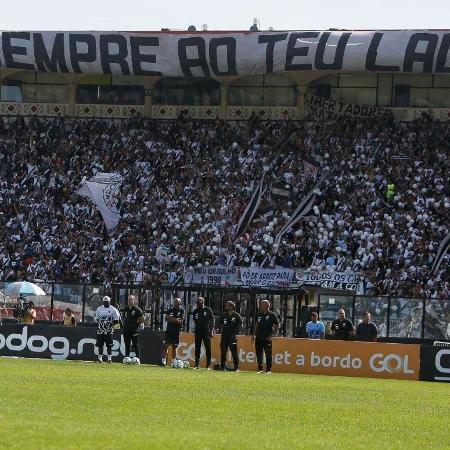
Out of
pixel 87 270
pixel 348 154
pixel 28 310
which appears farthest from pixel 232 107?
pixel 28 310

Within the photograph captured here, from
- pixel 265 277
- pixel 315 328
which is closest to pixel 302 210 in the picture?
pixel 265 277

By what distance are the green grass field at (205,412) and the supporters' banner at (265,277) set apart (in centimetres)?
1971

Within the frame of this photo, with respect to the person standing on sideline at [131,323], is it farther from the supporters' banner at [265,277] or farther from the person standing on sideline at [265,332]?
the supporters' banner at [265,277]

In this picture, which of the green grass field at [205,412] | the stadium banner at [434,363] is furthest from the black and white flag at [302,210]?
the green grass field at [205,412]

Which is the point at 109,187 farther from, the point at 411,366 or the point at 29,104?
the point at 411,366

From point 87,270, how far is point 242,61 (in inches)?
474

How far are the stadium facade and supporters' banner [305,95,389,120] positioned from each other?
0.06m

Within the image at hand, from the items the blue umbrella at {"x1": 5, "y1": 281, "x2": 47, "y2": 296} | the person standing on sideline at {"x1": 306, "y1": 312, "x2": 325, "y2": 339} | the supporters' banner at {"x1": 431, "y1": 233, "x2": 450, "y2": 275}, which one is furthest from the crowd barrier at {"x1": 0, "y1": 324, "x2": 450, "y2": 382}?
the supporters' banner at {"x1": 431, "y1": 233, "x2": 450, "y2": 275}

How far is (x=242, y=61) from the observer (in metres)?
59.4

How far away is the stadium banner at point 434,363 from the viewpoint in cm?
3553

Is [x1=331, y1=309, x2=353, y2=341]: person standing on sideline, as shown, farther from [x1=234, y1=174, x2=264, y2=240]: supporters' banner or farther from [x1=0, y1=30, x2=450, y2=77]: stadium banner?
[x1=0, y1=30, x2=450, y2=77]: stadium banner

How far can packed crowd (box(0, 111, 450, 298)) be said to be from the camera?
5041 centimetres

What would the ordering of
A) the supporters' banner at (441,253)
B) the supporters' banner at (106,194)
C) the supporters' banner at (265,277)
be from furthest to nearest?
the supporters' banner at (106,194) < the supporters' banner at (265,277) < the supporters' banner at (441,253)

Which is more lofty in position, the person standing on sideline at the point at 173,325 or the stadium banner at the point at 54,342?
the person standing on sideline at the point at 173,325
